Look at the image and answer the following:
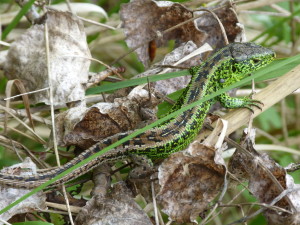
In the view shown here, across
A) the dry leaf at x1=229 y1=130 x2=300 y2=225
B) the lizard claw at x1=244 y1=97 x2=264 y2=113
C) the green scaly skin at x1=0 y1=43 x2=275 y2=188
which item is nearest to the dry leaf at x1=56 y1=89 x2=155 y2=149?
the green scaly skin at x1=0 y1=43 x2=275 y2=188

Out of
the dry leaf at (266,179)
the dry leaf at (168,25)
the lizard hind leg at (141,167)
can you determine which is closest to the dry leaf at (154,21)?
the dry leaf at (168,25)

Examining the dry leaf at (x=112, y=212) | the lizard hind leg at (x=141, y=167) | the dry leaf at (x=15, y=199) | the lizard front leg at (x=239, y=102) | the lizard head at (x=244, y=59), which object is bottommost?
the dry leaf at (x=112, y=212)

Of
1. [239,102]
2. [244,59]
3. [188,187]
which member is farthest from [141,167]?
[244,59]

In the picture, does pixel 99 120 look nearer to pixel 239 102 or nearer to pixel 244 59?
pixel 239 102

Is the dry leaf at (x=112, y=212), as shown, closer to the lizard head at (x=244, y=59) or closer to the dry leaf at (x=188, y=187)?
the dry leaf at (x=188, y=187)

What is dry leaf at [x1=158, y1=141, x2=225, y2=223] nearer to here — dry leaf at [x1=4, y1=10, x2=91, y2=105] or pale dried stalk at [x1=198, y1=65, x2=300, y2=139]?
pale dried stalk at [x1=198, y1=65, x2=300, y2=139]

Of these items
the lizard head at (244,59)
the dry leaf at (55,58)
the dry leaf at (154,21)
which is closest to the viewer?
the dry leaf at (55,58)
